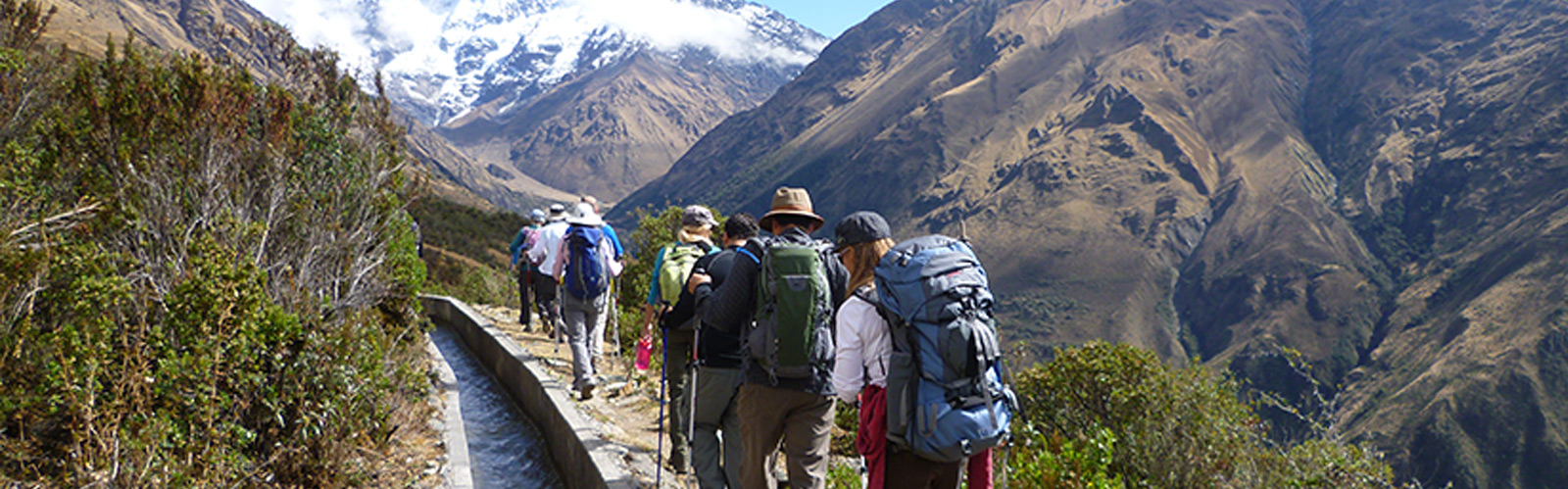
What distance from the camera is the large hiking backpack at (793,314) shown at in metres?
4.16

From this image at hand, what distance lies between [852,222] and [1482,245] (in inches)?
9051

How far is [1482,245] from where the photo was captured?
185 meters

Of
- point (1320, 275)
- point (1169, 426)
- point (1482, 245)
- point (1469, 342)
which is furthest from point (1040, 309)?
point (1169, 426)

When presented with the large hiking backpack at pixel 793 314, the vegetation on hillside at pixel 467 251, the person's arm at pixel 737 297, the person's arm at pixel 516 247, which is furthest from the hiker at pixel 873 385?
the vegetation on hillside at pixel 467 251

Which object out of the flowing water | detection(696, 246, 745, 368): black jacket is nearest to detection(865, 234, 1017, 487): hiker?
detection(696, 246, 745, 368): black jacket

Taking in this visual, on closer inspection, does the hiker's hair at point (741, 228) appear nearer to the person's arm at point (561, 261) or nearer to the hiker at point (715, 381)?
the hiker at point (715, 381)

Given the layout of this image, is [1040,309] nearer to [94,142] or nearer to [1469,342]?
[1469,342]

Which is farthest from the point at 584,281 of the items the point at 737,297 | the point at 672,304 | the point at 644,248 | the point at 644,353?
the point at 644,248

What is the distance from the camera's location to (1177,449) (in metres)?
7.65

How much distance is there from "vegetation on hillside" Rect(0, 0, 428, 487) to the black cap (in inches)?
113

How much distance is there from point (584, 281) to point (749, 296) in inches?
148

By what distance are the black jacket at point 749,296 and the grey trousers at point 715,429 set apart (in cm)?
49

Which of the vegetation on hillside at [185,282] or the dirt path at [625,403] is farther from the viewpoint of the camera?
the dirt path at [625,403]

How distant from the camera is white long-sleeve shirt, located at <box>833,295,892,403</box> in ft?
12.0
